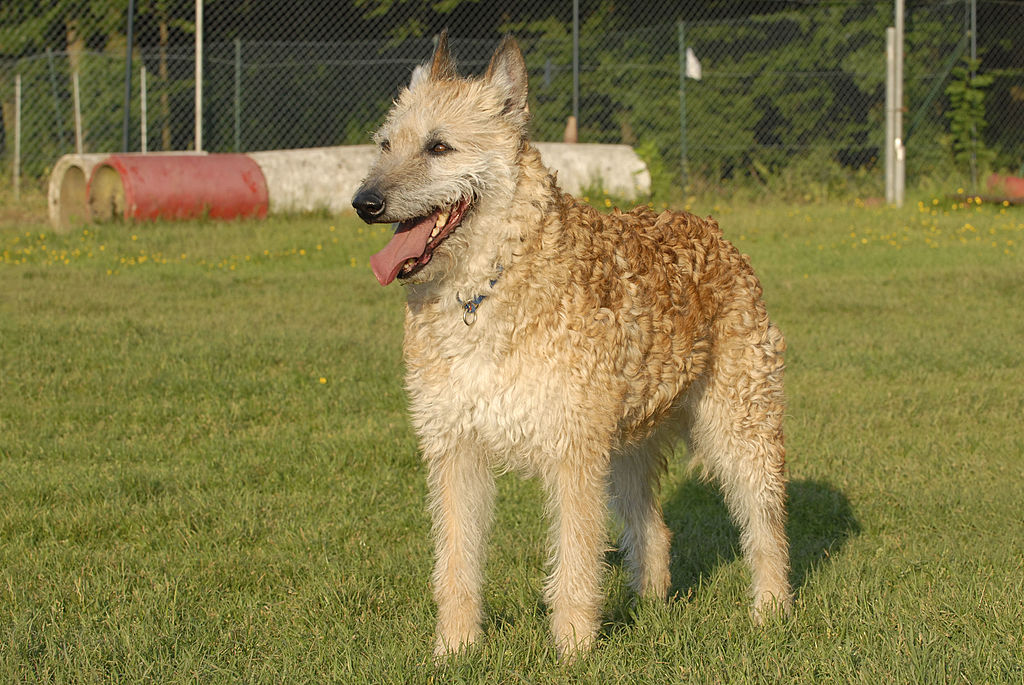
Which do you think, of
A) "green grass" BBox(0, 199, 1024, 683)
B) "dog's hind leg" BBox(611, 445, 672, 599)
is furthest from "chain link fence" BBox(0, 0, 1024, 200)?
"dog's hind leg" BBox(611, 445, 672, 599)

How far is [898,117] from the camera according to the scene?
19797 millimetres

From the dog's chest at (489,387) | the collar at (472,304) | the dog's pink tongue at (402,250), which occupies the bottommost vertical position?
the dog's chest at (489,387)

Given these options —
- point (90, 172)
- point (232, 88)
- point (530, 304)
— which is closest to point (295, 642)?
point (530, 304)

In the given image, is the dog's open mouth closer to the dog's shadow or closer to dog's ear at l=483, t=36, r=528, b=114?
dog's ear at l=483, t=36, r=528, b=114

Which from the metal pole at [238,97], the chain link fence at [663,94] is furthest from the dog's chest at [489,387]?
the chain link fence at [663,94]

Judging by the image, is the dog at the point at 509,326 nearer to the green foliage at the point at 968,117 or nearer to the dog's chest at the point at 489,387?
the dog's chest at the point at 489,387

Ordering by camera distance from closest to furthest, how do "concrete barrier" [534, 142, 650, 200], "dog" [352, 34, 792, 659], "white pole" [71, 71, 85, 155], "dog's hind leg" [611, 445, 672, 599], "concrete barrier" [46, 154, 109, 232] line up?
"dog" [352, 34, 792, 659] < "dog's hind leg" [611, 445, 672, 599] < "concrete barrier" [46, 154, 109, 232] < "concrete barrier" [534, 142, 650, 200] < "white pole" [71, 71, 85, 155]

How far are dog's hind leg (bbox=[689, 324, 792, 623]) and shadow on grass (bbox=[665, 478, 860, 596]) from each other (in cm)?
24

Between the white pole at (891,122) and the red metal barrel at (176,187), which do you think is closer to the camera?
the red metal barrel at (176,187)

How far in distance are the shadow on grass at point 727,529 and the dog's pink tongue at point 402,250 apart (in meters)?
2.04

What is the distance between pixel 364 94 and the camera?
22625 mm

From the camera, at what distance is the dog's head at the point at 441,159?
3943 mm

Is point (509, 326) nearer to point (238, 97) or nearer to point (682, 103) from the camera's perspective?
point (238, 97)

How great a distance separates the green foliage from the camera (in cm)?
2164
